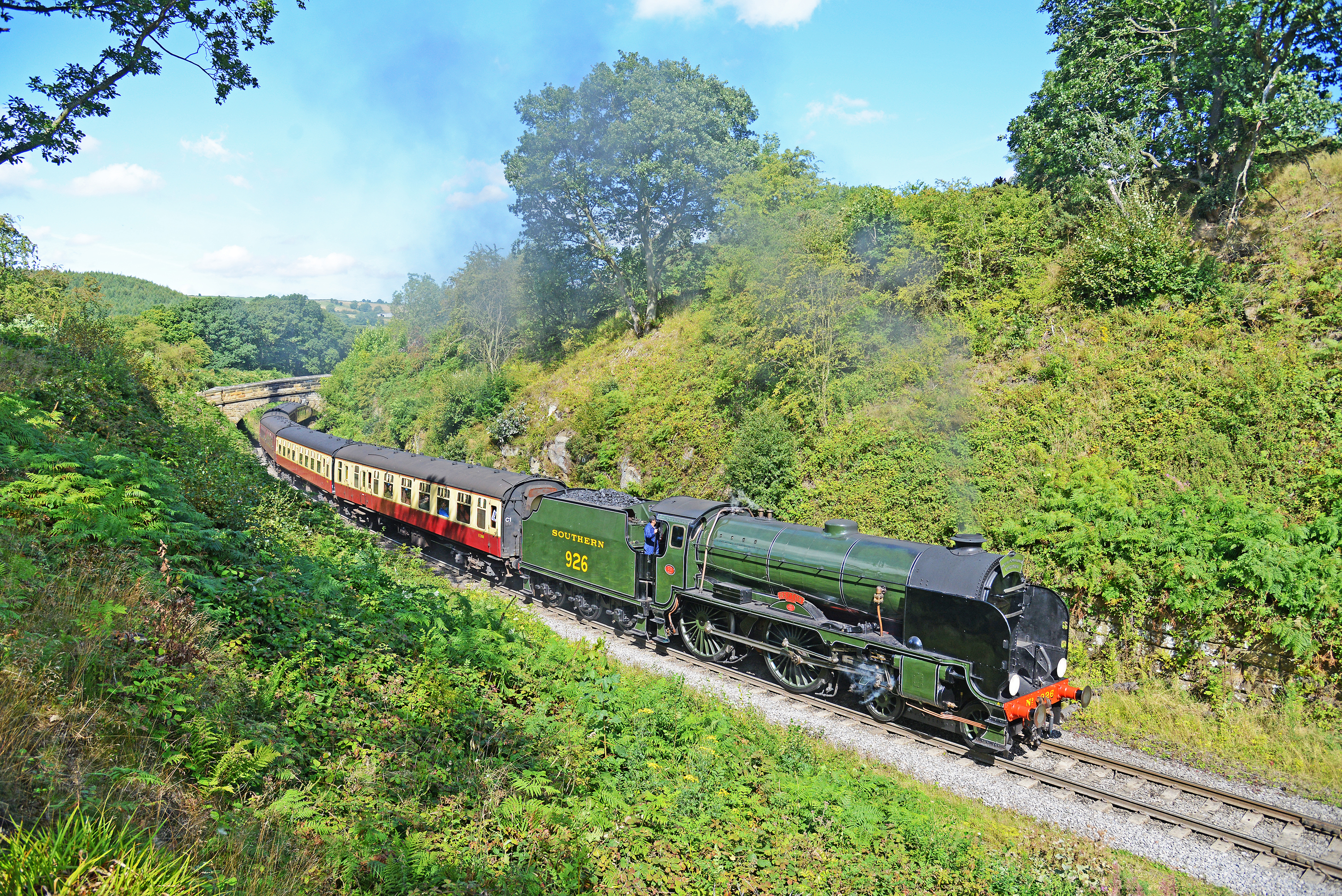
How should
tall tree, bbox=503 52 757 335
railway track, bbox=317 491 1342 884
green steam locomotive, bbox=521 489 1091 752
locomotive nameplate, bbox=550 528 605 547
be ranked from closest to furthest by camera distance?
railway track, bbox=317 491 1342 884, green steam locomotive, bbox=521 489 1091 752, locomotive nameplate, bbox=550 528 605 547, tall tree, bbox=503 52 757 335

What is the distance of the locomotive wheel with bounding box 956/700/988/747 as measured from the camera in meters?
9.90

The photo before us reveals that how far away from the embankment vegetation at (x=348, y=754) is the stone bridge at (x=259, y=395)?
41.5m

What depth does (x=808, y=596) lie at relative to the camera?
38.9 ft

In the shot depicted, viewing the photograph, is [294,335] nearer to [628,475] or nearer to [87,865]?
[628,475]

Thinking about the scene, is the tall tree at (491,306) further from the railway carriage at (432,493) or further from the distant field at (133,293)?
the distant field at (133,293)

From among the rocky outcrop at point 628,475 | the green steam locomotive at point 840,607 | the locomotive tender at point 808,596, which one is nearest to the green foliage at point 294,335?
the rocky outcrop at point 628,475

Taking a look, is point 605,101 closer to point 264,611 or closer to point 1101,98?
point 1101,98

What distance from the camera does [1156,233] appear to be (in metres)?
17.3

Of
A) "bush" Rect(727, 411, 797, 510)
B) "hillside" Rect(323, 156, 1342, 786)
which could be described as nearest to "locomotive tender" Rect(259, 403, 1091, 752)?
"hillside" Rect(323, 156, 1342, 786)

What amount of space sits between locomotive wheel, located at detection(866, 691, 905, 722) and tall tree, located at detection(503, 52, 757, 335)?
2589cm

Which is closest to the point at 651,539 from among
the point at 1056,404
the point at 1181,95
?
the point at 1056,404

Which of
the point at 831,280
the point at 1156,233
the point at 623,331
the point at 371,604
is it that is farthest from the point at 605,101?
the point at 371,604

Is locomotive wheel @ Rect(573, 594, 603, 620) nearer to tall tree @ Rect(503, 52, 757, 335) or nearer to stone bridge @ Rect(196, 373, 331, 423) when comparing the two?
tall tree @ Rect(503, 52, 757, 335)

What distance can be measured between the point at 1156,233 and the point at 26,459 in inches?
926
